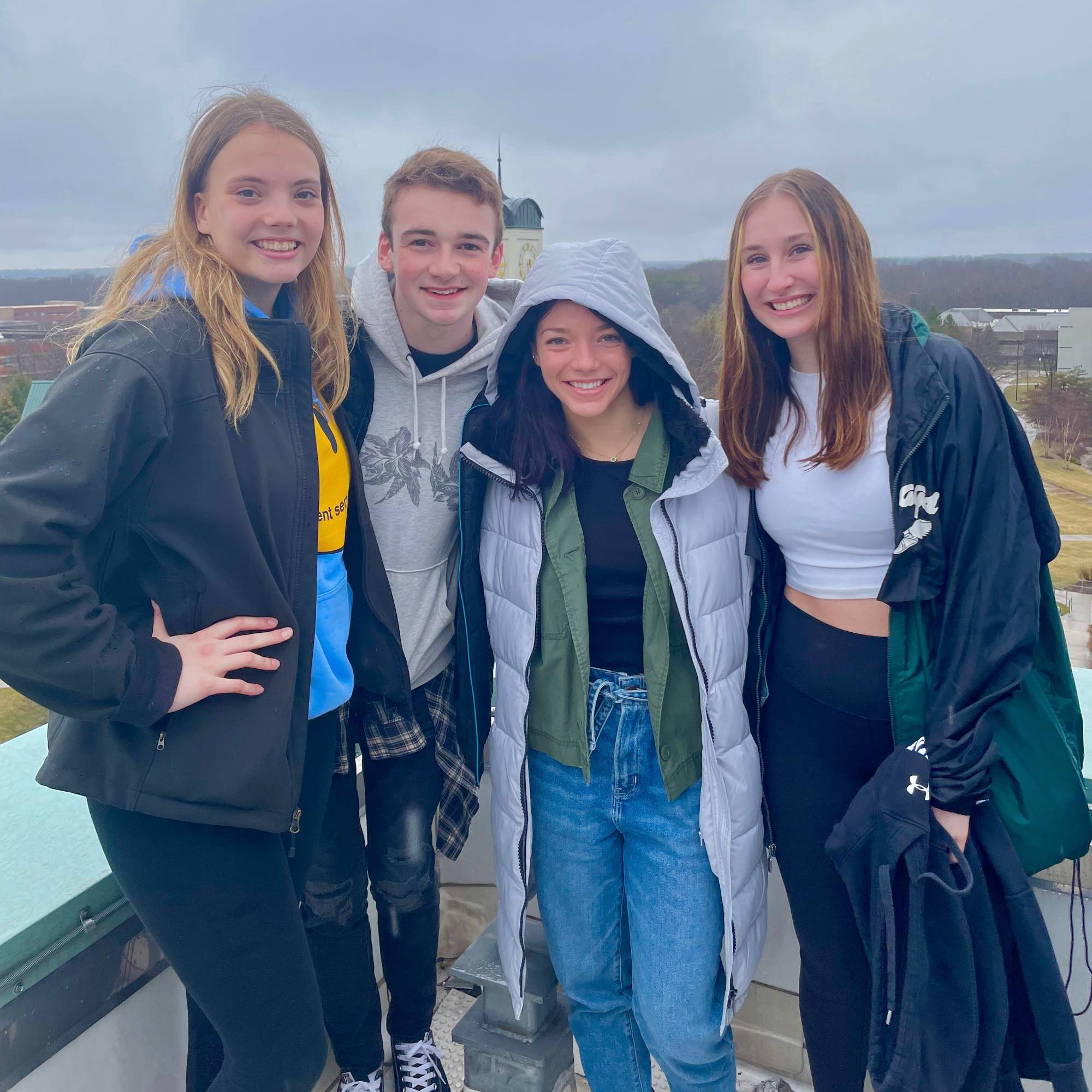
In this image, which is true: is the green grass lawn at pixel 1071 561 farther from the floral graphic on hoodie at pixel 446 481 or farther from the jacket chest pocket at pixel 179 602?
the jacket chest pocket at pixel 179 602

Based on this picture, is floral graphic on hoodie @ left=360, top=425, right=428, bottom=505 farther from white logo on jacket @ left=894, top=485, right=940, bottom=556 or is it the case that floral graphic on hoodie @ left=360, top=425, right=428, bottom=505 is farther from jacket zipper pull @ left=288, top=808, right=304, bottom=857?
white logo on jacket @ left=894, top=485, right=940, bottom=556

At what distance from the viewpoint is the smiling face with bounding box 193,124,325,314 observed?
1.25 meters

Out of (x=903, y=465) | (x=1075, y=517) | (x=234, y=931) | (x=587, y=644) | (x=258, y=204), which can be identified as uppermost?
(x=258, y=204)

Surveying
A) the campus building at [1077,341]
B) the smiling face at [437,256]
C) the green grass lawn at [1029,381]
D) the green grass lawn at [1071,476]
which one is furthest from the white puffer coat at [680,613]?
the green grass lawn at [1071,476]

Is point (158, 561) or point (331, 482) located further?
point (331, 482)

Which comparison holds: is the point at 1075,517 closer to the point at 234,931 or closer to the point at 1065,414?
the point at 1065,414

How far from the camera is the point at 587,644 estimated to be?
4.82 feet

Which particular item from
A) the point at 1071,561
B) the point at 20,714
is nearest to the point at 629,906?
the point at 20,714

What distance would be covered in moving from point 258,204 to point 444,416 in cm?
49

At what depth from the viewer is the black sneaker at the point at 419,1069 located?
1.67 metres

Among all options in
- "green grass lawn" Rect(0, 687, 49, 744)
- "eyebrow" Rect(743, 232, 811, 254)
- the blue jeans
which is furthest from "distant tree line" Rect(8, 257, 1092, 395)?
"green grass lawn" Rect(0, 687, 49, 744)

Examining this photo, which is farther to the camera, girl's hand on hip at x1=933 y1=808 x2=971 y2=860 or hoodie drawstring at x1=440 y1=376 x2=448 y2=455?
hoodie drawstring at x1=440 y1=376 x2=448 y2=455

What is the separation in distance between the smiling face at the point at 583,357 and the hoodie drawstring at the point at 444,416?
213mm

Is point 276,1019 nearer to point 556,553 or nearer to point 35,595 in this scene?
point 35,595
